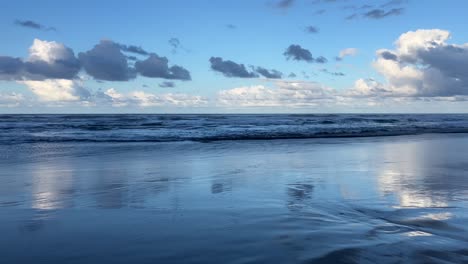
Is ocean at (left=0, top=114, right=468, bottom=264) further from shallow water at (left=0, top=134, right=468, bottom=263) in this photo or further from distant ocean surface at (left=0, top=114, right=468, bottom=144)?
distant ocean surface at (left=0, top=114, right=468, bottom=144)

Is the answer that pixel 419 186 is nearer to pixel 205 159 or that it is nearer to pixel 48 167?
pixel 205 159

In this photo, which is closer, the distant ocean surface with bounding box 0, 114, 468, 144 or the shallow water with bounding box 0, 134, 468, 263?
the shallow water with bounding box 0, 134, 468, 263

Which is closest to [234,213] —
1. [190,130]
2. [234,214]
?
[234,214]

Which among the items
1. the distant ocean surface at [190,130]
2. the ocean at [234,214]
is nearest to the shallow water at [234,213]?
the ocean at [234,214]

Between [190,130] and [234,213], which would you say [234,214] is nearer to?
[234,213]

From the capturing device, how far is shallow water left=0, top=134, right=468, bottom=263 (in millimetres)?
4582

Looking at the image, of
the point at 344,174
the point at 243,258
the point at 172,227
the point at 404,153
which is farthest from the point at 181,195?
the point at 404,153

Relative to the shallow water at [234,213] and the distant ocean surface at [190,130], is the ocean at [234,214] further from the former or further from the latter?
the distant ocean surface at [190,130]

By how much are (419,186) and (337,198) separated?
93.9 inches

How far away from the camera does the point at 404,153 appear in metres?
16.0

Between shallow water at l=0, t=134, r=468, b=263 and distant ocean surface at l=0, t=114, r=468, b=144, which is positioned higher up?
distant ocean surface at l=0, t=114, r=468, b=144

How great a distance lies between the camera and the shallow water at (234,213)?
458cm

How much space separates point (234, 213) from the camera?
21.0 ft

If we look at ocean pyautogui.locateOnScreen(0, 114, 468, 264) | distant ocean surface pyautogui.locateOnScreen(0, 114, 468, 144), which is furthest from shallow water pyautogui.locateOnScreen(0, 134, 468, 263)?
distant ocean surface pyautogui.locateOnScreen(0, 114, 468, 144)
